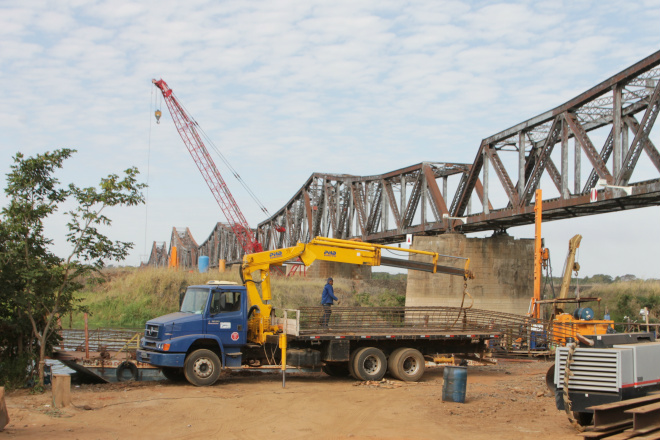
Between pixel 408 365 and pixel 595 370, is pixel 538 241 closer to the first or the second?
pixel 408 365

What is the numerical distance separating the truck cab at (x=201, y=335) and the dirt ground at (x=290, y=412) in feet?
1.88

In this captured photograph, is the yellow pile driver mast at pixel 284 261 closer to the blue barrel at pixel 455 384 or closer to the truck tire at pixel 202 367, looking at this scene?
the truck tire at pixel 202 367

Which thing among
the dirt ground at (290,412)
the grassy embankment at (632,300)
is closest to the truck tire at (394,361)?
the dirt ground at (290,412)

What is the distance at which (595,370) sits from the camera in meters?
11.4

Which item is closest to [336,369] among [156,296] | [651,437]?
[651,437]

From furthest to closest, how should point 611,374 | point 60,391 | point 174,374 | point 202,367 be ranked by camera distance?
point 174,374
point 202,367
point 60,391
point 611,374

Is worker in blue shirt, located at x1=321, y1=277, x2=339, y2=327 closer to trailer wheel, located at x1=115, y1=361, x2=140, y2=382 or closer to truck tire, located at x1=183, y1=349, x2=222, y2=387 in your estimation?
truck tire, located at x1=183, y1=349, x2=222, y2=387

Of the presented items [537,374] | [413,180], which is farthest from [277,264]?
[413,180]

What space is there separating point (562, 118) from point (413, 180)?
57.0ft

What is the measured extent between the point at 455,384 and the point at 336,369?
5733mm

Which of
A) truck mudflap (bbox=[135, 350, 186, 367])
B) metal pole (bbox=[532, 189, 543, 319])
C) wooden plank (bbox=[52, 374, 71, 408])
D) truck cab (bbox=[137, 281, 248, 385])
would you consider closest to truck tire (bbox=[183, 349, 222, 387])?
truck cab (bbox=[137, 281, 248, 385])

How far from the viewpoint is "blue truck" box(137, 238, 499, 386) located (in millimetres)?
17312

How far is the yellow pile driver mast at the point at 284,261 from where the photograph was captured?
61.7 feet

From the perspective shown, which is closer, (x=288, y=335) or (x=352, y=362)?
(x=288, y=335)
